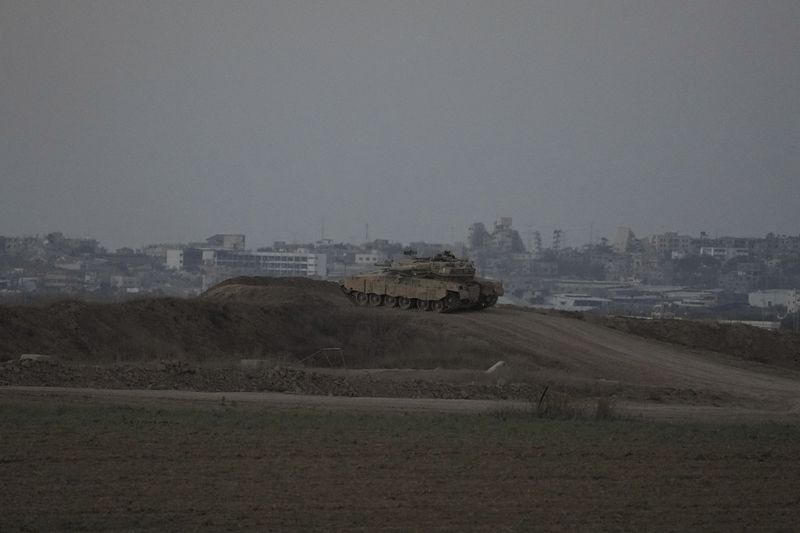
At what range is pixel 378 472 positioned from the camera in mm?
16312

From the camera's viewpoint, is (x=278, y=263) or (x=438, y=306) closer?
(x=438, y=306)

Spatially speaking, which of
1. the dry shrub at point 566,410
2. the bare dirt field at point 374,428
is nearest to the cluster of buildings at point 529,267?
the bare dirt field at point 374,428

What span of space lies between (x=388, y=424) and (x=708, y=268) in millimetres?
100613

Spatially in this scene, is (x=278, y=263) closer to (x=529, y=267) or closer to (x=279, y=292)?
(x=529, y=267)

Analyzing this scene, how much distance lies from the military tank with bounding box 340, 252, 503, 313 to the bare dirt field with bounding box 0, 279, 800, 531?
3230mm

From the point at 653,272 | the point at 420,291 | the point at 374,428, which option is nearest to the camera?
the point at 374,428

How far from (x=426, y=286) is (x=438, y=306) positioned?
0.83 metres

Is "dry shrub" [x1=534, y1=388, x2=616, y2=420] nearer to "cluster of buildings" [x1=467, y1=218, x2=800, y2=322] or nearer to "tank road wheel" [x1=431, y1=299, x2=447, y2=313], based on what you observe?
"tank road wheel" [x1=431, y1=299, x2=447, y2=313]

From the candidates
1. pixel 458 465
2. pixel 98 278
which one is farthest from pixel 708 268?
pixel 458 465

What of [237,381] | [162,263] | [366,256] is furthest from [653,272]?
[237,381]

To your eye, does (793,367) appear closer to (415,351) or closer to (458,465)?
(415,351)

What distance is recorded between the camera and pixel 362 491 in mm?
15008

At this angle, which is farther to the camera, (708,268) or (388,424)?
(708,268)

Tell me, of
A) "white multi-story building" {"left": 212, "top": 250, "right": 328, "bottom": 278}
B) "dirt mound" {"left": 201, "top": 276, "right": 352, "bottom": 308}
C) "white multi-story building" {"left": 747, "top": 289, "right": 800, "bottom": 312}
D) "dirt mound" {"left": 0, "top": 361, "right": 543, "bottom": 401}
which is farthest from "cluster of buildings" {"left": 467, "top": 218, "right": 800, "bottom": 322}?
"dirt mound" {"left": 0, "top": 361, "right": 543, "bottom": 401}
